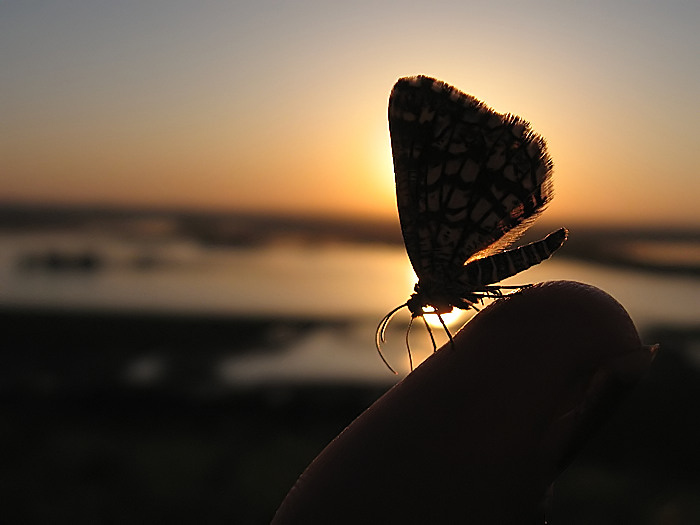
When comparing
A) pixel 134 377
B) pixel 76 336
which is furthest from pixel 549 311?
pixel 76 336

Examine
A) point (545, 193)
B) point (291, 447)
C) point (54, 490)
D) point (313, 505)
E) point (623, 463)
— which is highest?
point (545, 193)

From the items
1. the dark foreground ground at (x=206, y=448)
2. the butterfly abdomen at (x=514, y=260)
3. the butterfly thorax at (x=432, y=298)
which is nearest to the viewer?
the butterfly abdomen at (x=514, y=260)

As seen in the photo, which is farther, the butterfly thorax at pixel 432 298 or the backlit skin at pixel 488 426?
the butterfly thorax at pixel 432 298

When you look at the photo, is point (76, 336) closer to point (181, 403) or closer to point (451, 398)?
point (181, 403)

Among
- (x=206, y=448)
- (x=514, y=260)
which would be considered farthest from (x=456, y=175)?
(x=206, y=448)

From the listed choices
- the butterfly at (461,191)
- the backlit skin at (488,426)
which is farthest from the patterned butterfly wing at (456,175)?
the backlit skin at (488,426)

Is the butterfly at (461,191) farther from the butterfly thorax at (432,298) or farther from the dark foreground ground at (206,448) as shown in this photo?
the dark foreground ground at (206,448)

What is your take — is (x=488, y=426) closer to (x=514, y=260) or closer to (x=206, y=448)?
(x=514, y=260)
